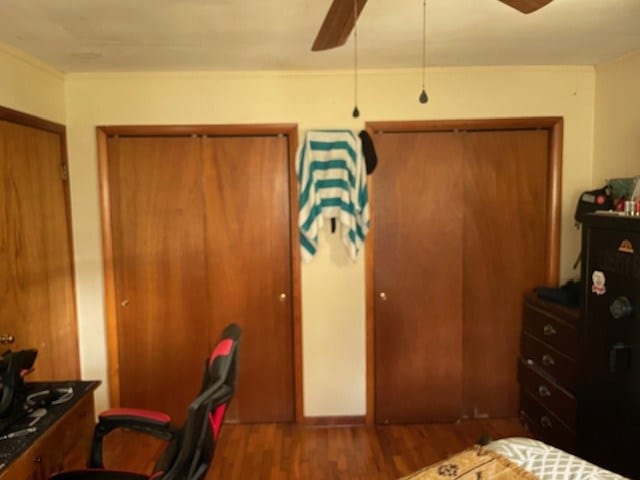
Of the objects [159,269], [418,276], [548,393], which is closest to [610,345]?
[548,393]

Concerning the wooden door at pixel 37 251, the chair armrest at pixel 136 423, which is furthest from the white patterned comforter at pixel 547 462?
the wooden door at pixel 37 251

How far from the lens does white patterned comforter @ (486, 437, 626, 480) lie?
4.27 ft

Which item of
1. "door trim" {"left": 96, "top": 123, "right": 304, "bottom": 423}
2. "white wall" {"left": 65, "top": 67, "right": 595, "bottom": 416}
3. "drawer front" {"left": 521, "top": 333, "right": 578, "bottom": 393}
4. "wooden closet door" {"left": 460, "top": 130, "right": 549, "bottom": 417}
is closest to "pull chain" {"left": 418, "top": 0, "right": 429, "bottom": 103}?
"white wall" {"left": 65, "top": 67, "right": 595, "bottom": 416}

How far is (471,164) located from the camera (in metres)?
2.92

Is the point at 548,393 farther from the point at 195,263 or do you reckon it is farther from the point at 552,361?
the point at 195,263

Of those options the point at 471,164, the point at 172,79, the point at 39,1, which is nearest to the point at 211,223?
the point at 172,79

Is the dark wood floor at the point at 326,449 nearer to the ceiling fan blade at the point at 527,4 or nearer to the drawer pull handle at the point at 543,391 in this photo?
the drawer pull handle at the point at 543,391

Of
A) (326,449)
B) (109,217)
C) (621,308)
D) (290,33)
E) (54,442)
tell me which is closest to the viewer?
(54,442)

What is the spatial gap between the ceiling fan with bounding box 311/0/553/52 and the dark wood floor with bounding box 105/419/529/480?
7.21 ft

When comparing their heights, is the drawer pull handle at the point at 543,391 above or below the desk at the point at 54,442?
below

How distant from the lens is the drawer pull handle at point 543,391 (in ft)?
8.61

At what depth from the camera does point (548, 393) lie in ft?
8.61

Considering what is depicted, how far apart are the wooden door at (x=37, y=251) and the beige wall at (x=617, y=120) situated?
3.31 m

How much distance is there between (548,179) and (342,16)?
2.06 metres
